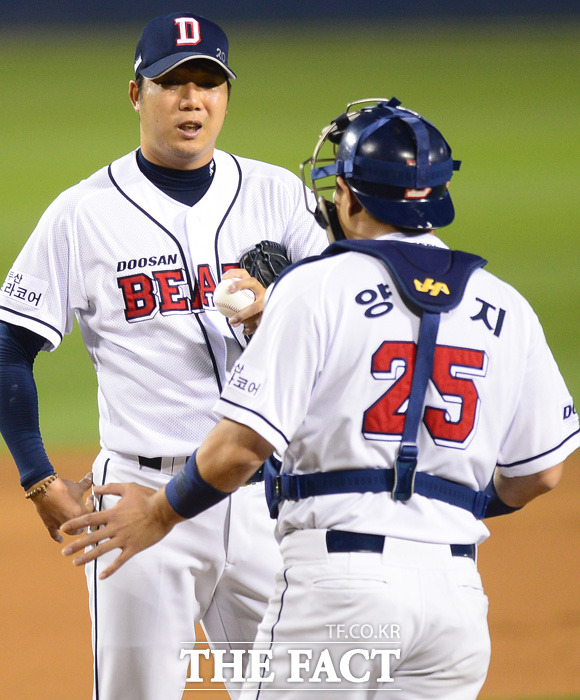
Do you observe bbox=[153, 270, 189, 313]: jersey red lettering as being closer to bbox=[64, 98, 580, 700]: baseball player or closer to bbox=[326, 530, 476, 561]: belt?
bbox=[64, 98, 580, 700]: baseball player

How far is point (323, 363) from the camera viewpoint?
2057mm

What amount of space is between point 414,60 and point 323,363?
544 inches

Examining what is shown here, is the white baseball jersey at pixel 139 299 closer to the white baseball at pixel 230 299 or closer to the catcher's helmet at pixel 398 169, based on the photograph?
the white baseball at pixel 230 299

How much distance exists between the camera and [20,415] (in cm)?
294

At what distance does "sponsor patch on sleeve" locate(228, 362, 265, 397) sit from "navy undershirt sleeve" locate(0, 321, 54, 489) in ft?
3.35

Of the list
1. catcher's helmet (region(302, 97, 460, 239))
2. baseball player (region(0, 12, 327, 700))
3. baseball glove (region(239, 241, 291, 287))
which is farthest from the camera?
baseball glove (region(239, 241, 291, 287))

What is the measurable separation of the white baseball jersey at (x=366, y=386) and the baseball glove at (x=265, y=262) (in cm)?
86

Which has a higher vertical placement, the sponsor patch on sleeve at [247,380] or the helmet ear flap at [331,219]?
the helmet ear flap at [331,219]

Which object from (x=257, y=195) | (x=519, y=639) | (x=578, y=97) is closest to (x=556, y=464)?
(x=257, y=195)

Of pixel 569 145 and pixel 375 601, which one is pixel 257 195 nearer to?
pixel 375 601

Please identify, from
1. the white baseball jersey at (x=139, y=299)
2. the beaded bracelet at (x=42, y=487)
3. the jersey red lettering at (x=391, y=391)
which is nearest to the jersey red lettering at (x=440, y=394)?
the jersey red lettering at (x=391, y=391)

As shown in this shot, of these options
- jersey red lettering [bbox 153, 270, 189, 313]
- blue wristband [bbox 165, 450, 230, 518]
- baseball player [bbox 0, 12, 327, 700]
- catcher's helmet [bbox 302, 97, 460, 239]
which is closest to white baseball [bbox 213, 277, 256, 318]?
baseball player [bbox 0, 12, 327, 700]

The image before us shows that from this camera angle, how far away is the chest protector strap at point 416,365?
205 cm

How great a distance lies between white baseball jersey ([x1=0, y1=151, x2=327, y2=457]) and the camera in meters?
2.91
